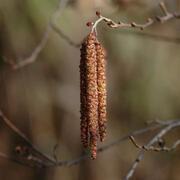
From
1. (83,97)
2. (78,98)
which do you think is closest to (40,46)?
(83,97)

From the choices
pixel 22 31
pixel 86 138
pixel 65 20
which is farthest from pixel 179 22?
pixel 86 138

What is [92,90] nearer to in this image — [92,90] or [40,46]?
[92,90]

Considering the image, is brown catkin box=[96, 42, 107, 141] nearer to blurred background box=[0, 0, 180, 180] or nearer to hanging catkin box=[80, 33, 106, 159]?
hanging catkin box=[80, 33, 106, 159]

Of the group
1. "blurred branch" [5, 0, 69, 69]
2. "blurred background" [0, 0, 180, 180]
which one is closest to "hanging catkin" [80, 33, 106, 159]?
"blurred branch" [5, 0, 69, 69]

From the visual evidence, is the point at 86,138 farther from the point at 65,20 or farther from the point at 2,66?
the point at 2,66

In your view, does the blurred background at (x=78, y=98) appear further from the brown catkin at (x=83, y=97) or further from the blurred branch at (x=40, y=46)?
the brown catkin at (x=83, y=97)

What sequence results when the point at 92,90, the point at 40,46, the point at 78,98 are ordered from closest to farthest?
the point at 92,90 → the point at 40,46 → the point at 78,98
